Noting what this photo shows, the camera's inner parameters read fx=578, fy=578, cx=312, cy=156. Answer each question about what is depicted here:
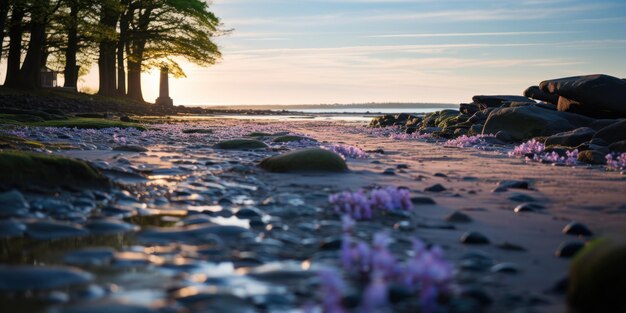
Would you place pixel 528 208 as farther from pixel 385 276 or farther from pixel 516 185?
pixel 385 276

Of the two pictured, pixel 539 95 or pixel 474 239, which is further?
pixel 539 95

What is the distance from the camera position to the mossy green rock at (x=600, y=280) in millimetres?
2049

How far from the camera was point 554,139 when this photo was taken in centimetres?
1271

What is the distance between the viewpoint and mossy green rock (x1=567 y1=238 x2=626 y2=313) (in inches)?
80.7

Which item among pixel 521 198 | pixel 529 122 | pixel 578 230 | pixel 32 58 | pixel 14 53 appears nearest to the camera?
pixel 578 230

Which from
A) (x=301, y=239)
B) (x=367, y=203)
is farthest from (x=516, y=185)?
(x=301, y=239)

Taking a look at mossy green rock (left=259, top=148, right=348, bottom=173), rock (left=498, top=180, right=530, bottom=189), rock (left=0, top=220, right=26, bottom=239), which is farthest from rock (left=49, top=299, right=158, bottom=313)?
mossy green rock (left=259, top=148, right=348, bottom=173)

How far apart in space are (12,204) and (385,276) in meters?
2.81

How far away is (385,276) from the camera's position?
2.43 meters

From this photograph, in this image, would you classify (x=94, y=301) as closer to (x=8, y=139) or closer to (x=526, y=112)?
(x=8, y=139)

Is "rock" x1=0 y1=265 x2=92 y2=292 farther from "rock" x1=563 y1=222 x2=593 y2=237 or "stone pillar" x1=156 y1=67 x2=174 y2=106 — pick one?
"stone pillar" x1=156 y1=67 x2=174 y2=106

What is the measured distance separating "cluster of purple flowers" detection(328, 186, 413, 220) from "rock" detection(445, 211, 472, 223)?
360 mm

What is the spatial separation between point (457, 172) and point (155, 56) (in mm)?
40908

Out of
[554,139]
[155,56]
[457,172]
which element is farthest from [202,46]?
[457,172]
